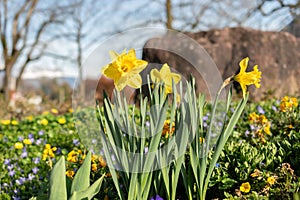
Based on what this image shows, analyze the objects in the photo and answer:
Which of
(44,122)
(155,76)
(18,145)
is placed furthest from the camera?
(44,122)

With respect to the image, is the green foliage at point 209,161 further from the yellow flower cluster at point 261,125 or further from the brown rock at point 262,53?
the brown rock at point 262,53

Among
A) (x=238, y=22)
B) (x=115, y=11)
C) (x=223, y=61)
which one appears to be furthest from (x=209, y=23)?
(x=223, y=61)

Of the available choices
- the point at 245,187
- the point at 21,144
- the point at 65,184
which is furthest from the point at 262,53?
the point at 65,184

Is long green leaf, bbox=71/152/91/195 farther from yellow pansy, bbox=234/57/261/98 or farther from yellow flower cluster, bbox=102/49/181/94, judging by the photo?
yellow pansy, bbox=234/57/261/98

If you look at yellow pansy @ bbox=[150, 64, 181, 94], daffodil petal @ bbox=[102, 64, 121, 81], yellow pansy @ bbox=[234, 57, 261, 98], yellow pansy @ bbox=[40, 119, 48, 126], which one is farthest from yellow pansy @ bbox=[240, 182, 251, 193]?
yellow pansy @ bbox=[40, 119, 48, 126]

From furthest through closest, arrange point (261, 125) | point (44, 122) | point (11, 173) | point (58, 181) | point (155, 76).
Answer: point (44, 122) → point (11, 173) → point (261, 125) → point (155, 76) → point (58, 181)

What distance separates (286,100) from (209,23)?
12.2 meters

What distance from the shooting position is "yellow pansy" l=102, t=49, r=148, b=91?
170cm

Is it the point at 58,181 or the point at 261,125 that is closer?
the point at 58,181

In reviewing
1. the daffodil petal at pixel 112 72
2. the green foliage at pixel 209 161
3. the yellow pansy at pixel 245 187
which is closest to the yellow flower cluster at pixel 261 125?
the green foliage at pixel 209 161

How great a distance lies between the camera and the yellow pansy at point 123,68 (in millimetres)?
1703

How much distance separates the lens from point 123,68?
1726 millimetres

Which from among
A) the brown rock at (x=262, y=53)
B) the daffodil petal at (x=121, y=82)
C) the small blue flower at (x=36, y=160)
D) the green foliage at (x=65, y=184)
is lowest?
the small blue flower at (x=36, y=160)

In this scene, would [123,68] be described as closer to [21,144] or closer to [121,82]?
[121,82]
